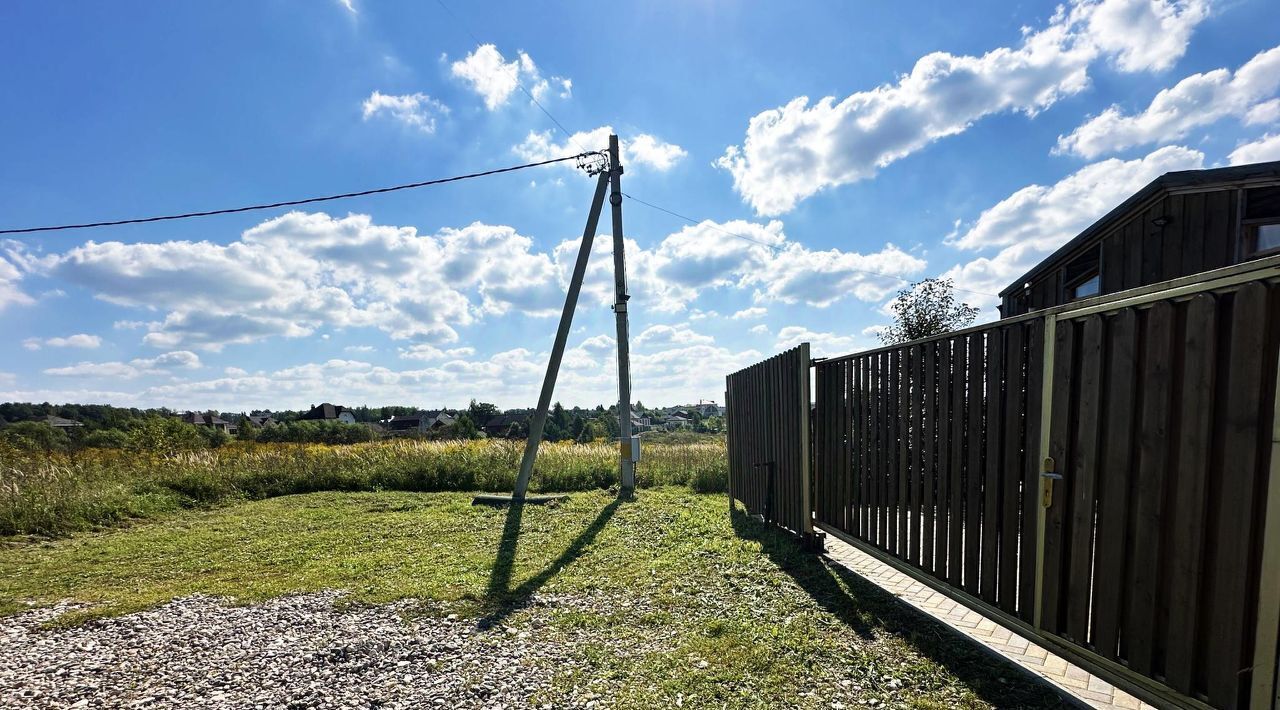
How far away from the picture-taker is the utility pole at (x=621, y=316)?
9523 mm

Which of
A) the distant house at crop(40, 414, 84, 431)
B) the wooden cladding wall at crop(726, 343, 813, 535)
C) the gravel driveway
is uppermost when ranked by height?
the wooden cladding wall at crop(726, 343, 813, 535)

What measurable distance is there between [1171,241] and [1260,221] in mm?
602

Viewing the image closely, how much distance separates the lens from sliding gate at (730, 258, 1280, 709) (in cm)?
176

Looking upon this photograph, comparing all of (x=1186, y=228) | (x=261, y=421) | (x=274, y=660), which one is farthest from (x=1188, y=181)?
(x=261, y=421)

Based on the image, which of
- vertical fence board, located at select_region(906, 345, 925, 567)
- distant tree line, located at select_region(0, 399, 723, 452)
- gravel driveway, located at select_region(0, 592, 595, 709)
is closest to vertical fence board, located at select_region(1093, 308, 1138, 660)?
vertical fence board, located at select_region(906, 345, 925, 567)

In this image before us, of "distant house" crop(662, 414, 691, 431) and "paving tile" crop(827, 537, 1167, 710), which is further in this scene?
"distant house" crop(662, 414, 691, 431)

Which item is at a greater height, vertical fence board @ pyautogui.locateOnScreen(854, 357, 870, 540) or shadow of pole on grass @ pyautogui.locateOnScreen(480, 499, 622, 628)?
vertical fence board @ pyautogui.locateOnScreen(854, 357, 870, 540)

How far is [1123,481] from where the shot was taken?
221 centimetres

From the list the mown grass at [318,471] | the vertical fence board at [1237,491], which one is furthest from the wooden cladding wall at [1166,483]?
the mown grass at [318,471]

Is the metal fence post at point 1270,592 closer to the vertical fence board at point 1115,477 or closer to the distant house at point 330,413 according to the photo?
the vertical fence board at point 1115,477

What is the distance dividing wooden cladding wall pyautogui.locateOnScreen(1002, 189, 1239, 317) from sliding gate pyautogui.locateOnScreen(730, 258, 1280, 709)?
393 cm

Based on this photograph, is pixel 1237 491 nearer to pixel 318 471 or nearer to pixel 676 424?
pixel 318 471

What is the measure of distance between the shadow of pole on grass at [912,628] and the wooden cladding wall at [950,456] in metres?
0.31

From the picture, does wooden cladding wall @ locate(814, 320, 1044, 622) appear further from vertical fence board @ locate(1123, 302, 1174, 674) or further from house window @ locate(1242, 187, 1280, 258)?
house window @ locate(1242, 187, 1280, 258)
